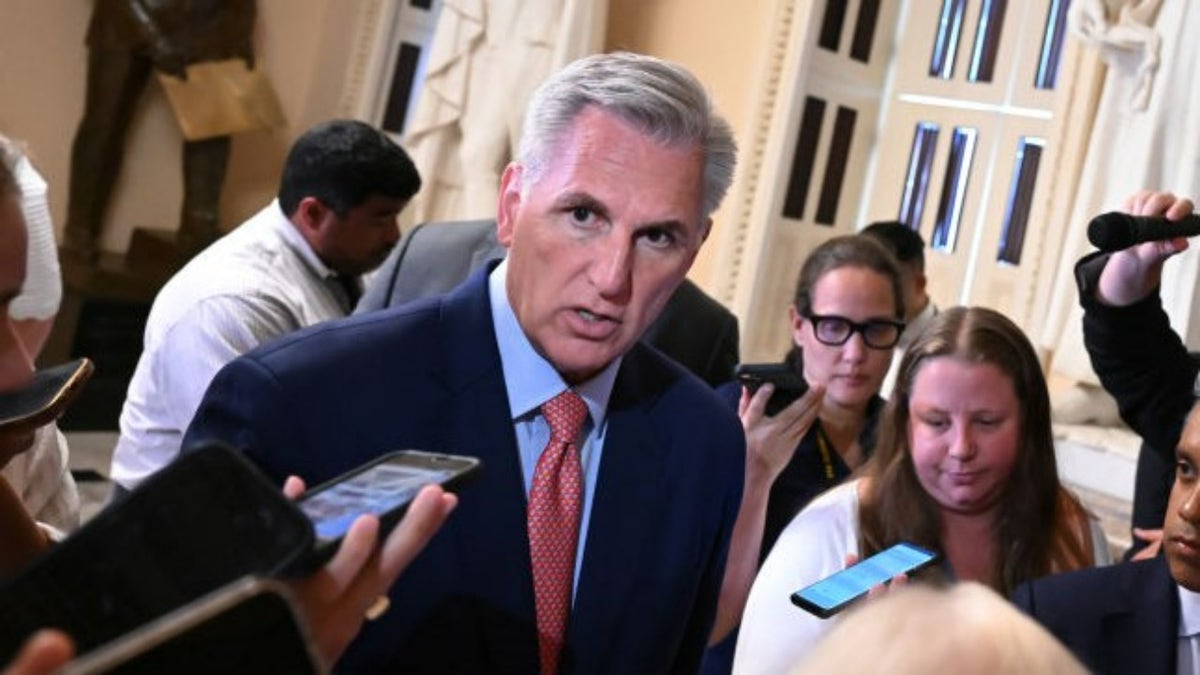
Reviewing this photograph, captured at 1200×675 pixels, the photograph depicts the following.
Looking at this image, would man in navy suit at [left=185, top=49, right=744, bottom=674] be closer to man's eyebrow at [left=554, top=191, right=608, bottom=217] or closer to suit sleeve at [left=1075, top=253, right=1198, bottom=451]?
man's eyebrow at [left=554, top=191, right=608, bottom=217]

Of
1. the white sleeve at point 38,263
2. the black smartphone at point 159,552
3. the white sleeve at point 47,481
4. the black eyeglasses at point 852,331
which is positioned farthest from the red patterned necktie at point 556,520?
the black eyeglasses at point 852,331

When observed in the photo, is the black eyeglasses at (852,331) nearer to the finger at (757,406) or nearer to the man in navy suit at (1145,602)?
the finger at (757,406)

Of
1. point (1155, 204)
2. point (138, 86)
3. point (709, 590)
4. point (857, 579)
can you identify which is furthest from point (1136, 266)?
point (138, 86)

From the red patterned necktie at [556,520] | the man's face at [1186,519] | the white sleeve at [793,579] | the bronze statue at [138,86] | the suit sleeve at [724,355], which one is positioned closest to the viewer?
the red patterned necktie at [556,520]

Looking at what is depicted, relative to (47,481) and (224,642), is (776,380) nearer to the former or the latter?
(47,481)

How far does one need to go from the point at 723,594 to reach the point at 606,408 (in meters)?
1.19

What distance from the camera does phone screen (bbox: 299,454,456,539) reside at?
4.14 ft

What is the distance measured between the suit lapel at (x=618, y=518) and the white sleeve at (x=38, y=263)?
48.0 inches

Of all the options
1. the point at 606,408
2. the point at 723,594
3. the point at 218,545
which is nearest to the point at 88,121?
the point at 723,594

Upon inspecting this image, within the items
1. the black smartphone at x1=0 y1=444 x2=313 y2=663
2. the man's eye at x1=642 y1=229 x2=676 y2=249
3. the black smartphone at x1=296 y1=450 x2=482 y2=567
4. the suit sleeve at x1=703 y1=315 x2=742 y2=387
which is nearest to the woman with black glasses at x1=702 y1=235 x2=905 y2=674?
the suit sleeve at x1=703 y1=315 x2=742 y2=387

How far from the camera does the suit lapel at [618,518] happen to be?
182 cm

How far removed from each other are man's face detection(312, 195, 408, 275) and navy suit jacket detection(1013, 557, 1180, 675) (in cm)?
205

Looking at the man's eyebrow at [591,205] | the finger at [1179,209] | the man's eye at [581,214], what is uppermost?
the finger at [1179,209]

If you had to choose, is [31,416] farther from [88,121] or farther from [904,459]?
[88,121]
